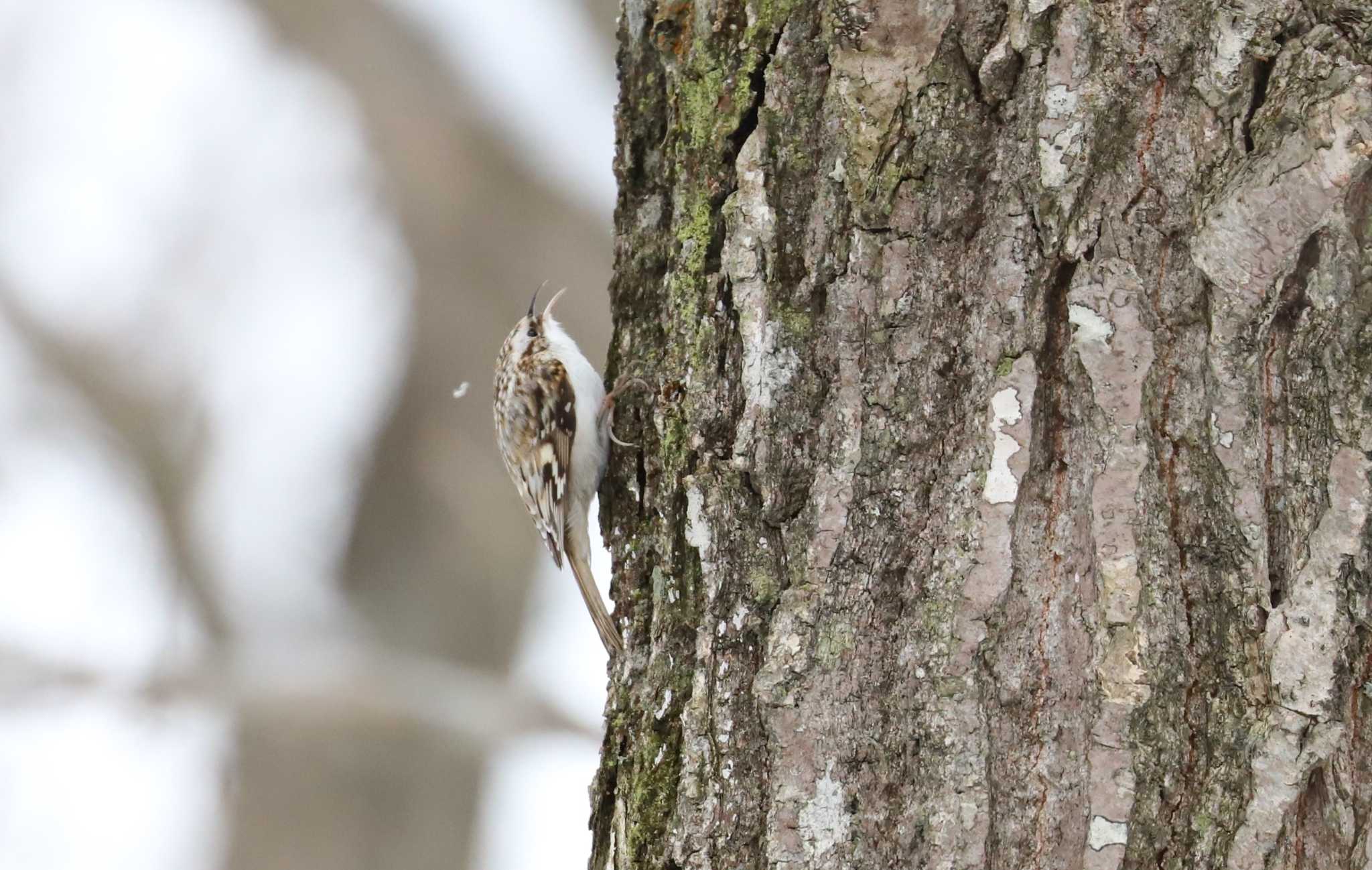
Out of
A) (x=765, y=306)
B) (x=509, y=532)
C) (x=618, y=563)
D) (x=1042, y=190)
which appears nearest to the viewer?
(x=1042, y=190)

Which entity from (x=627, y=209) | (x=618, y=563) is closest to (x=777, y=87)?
(x=627, y=209)

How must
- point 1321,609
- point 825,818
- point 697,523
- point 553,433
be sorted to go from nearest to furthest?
point 1321,609
point 825,818
point 697,523
point 553,433

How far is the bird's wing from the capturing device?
8.63 ft

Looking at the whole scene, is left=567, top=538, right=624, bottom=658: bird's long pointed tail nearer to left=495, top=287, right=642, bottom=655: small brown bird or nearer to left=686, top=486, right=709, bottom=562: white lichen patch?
left=495, top=287, right=642, bottom=655: small brown bird

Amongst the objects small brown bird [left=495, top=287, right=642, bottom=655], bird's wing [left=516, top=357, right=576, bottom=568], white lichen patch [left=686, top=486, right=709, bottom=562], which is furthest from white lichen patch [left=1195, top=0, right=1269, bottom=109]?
bird's wing [left=516, top=357, right=576, bottom=568]

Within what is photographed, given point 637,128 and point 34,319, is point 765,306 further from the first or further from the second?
point 34,319

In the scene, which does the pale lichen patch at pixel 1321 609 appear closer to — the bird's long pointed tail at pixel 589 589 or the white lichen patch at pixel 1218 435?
the white lichen patch at pixel 1218 435

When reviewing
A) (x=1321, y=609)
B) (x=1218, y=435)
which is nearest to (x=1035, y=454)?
(x=1218, y=435)

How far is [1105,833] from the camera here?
42.2 inches

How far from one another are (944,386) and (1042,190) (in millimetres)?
195

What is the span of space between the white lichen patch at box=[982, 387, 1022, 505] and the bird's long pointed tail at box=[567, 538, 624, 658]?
1.16 m

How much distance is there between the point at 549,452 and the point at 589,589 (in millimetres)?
314

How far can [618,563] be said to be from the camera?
1.51m

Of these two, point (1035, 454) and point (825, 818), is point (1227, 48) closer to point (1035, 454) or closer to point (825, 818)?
point (1035, 454)
